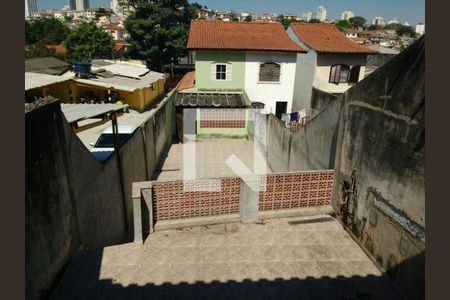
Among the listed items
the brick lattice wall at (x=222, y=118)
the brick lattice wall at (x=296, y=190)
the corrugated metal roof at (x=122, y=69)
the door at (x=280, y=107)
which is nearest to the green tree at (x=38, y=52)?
the corrugated metal roof at (x=122, y=69)

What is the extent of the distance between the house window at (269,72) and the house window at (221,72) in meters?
2.38

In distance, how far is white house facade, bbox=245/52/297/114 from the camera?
2008cm

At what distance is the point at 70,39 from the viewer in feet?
153

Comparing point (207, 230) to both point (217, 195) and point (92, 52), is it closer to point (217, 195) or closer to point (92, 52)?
point (217, 195)

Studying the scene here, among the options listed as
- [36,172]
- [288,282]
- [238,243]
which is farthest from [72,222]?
[288,282]

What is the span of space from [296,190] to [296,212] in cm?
58

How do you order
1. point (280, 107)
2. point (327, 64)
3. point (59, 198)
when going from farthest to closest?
point (280, 107), point (327, 64), point (59, 198)

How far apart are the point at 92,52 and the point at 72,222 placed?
47682 millimetres

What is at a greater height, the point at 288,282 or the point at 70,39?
the point at 70,39

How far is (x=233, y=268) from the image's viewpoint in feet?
19.9

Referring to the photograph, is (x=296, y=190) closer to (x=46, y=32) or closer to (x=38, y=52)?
(x=38, y=52)

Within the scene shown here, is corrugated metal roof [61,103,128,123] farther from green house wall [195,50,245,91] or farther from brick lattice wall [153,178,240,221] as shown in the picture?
green house wall [195,50,245,91]

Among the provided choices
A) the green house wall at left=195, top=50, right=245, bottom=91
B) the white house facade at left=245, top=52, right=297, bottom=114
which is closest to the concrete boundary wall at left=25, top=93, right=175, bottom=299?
the green house wall at left=195, top=50, right=245, bottom=91

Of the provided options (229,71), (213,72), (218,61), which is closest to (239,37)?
(218,61)
